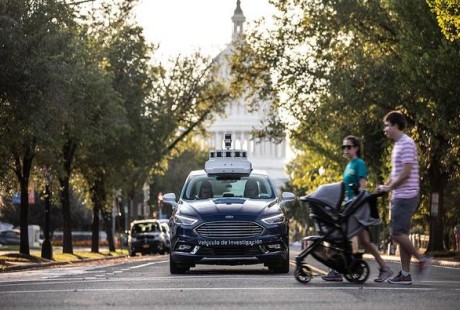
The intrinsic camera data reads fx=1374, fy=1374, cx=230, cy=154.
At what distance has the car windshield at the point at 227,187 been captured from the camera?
77.0 ft

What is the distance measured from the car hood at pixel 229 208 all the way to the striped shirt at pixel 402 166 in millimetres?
5016

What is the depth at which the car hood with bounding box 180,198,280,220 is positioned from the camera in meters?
22.2

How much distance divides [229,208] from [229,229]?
38cm

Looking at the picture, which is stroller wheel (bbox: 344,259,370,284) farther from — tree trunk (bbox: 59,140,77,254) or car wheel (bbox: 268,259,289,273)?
tree trunk (bbox: 59,140,77,254)

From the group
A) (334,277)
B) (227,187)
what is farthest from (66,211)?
(334,277)

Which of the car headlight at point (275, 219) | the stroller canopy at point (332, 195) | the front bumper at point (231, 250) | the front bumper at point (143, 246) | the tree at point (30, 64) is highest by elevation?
the tree at point (30, 64)

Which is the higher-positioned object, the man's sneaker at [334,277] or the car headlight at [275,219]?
the car headlight at [275,219]

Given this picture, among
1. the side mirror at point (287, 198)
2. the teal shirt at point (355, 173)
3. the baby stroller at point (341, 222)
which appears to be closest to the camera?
the baby stroller at point (341, 222)

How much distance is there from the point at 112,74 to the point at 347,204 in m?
39.2

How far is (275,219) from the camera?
22.4 meters

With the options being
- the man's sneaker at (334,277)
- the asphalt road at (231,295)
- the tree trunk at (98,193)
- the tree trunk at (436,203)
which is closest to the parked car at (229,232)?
the asphalt road at (231,295)

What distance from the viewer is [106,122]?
163 feet

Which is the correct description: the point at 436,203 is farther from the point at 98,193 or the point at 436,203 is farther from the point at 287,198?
the point at 287,198

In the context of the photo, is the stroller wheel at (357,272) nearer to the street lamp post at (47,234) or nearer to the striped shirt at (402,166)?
the striped shirt at (402,166)
